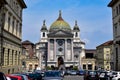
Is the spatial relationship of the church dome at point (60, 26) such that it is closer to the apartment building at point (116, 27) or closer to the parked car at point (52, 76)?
the apartment building at point (116, 27)

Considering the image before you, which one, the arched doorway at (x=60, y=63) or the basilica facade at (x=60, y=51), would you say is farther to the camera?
the basilica facade at (x=60, y=51)

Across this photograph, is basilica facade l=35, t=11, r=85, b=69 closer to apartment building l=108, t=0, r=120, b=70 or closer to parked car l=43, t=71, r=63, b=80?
apartment building l=108, t=0, r=120, b=70

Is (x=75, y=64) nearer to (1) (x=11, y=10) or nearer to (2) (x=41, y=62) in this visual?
(2) (x=41, y=62)

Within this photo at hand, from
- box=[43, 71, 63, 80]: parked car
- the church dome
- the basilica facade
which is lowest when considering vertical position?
box=[43, 71, 63, 80]: parked car

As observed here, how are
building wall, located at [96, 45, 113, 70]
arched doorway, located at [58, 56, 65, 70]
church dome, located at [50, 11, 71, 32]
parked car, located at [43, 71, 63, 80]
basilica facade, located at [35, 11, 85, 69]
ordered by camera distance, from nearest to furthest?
1. parked car, located at [43, 71, 63, 80]
2. arched doorway, located at [58, 56, 65, 70]
3. building wall, located at [96, 45, 113, 70]
4. basilica facade, located at [35, 11, 85, 69]
5. church dome, located at [50, 11, 71, 32]

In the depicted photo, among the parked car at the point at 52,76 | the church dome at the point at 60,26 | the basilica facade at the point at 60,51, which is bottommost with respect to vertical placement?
the parked car at the point at 52,76

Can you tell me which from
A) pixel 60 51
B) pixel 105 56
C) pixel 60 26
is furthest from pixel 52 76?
pixel 60 26

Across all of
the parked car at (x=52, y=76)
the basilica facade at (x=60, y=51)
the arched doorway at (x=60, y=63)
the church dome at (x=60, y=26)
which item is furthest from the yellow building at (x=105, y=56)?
the parked car at (x=52, y=76)

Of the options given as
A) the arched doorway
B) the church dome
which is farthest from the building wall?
the church dome

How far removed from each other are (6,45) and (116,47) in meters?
25.9

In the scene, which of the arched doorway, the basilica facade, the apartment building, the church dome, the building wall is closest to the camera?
the apartment building

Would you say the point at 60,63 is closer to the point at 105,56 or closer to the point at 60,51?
the point at 60,51

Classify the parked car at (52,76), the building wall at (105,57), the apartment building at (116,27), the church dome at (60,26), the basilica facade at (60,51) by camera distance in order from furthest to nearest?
the church dome at (60,26) < the basilica facade at (60,51) < the building wall at (105,57) < the apartment building at (116,27) < the parked car at (52,76)

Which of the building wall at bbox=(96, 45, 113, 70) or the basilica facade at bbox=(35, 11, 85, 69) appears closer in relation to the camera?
the building wall at bbox=(96, 45, 113, 70)
